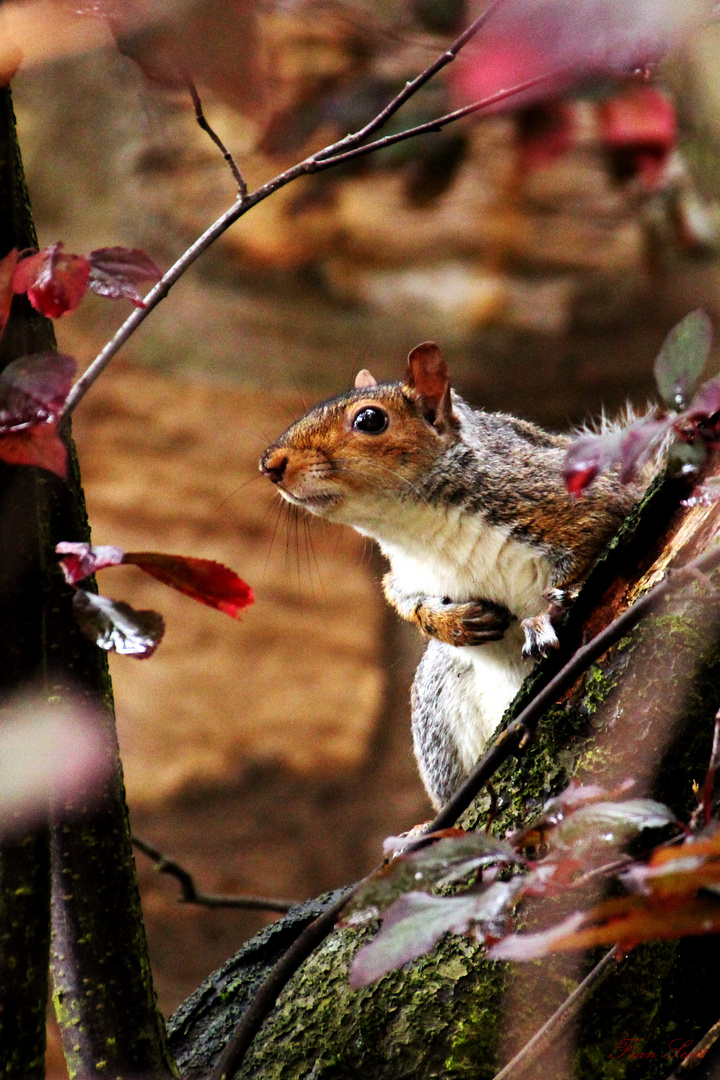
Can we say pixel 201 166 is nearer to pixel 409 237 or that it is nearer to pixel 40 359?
pixel 409 237

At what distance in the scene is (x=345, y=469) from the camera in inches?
57.9

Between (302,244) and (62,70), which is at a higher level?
(62,70)

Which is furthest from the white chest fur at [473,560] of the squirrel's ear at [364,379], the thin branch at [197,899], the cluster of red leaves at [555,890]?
the cluster of red leaves at [555,890]

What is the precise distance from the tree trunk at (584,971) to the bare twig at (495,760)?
5 centimetres

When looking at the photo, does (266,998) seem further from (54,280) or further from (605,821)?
(54,280)

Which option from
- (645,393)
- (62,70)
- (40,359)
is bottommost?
(40,359)

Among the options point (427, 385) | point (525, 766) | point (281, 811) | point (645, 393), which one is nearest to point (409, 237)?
point (645, 393)

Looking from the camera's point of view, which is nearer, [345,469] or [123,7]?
[123,7]

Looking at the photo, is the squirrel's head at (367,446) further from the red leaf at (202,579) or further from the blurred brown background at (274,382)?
the blurred brown background at (274,382)

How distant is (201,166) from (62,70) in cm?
43

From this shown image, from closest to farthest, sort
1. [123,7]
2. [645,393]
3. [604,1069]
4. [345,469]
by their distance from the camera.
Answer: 1. [123,7]
2. [604,1069]
3. [345,469]
4. [645,393]

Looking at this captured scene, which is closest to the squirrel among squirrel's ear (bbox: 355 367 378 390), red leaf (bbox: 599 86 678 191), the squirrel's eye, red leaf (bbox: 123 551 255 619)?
the squirrel's eye

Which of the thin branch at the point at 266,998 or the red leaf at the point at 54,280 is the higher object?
the red leaf at the point at 54,280

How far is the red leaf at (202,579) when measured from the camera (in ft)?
2.30
